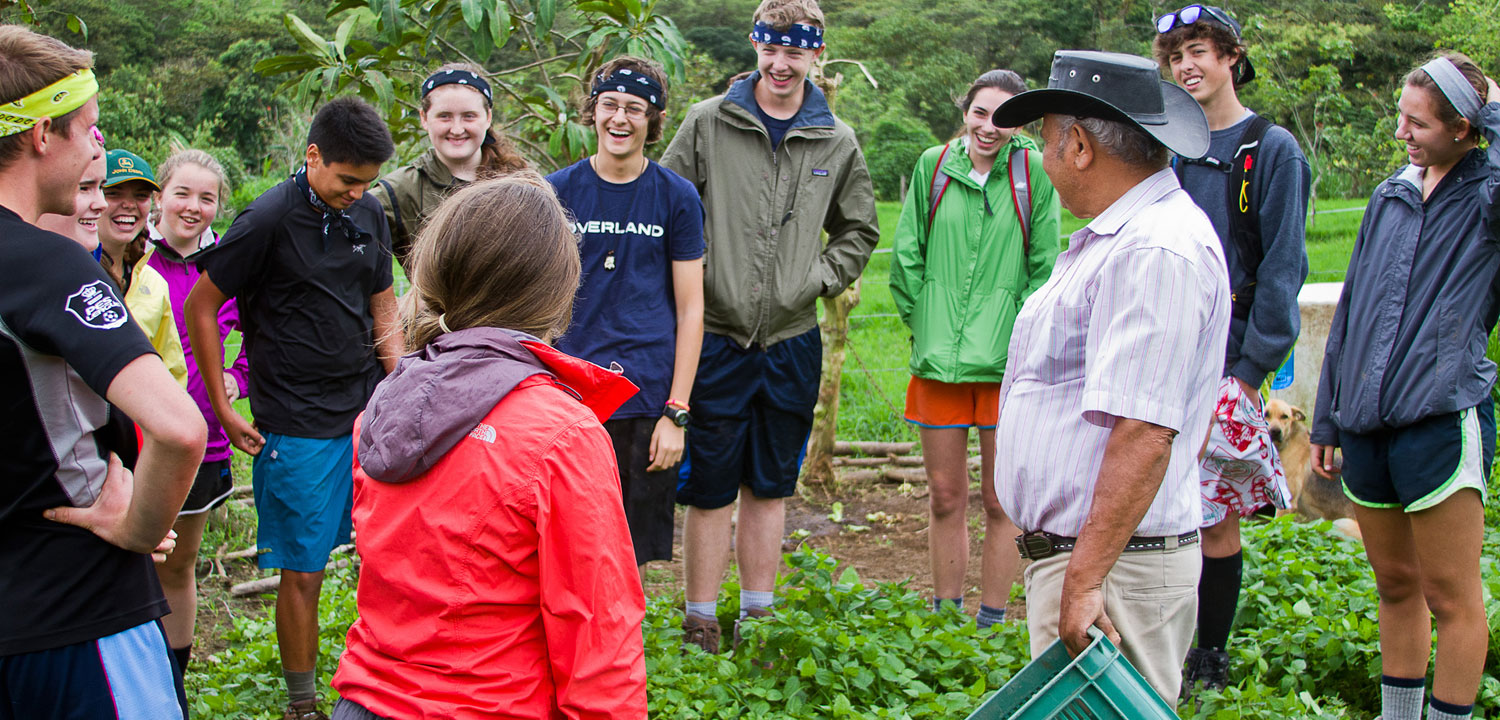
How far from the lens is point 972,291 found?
13.9ft

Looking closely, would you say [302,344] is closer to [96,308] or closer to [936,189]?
[96,308]

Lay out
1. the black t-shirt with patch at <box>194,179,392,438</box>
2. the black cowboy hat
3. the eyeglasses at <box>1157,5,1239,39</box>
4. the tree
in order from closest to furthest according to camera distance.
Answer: the black cowboy hat
the black t-shirt with patch at <box>194,179,392,438</box>
the eyeglasses at <box>1157,5,1239,39</box>
the tree

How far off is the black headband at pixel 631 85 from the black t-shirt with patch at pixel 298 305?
35.3 inches

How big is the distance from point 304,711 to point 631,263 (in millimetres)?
1747

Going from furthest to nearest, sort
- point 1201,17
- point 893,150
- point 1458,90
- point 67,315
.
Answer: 1. point 893,150
2. point 1201,17
3. point 1458,90
4. point 67,315

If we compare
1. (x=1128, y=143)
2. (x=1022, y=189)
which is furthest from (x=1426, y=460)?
(x=1022, y=189)

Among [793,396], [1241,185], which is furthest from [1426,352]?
[793,396]

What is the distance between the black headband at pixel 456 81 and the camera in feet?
13.1

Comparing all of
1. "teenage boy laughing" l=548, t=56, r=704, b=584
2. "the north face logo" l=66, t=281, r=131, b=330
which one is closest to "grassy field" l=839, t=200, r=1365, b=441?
"teenage boy laughing" l=548, t=56, r=704, b=584

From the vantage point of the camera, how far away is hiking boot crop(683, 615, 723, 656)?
395 cm

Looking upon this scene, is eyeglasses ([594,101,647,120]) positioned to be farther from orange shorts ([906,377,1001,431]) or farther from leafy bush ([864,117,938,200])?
leafy bush ([864,117,938,200])

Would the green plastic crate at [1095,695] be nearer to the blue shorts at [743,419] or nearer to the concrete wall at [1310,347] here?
the blue shorts at [743,419]

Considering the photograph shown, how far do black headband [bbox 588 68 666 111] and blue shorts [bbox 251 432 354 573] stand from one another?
1.47m

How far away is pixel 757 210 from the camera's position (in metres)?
4.08
